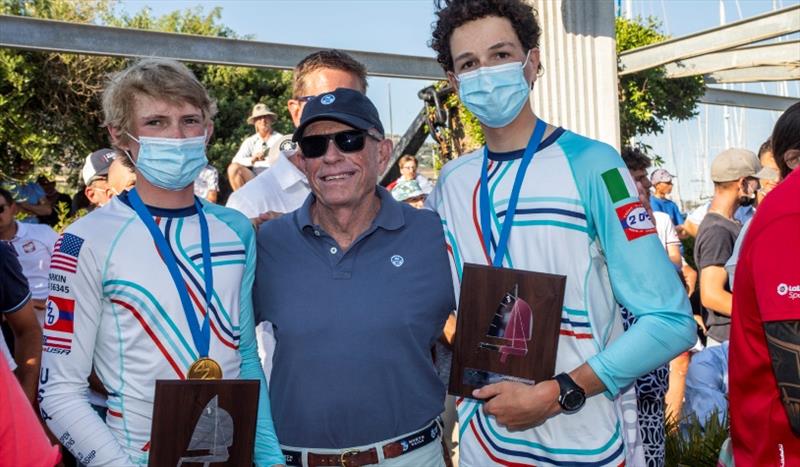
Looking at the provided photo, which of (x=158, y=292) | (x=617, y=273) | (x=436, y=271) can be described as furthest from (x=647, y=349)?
(x=158, y=292)

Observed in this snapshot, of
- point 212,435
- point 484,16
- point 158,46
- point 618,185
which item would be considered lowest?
point 212,435

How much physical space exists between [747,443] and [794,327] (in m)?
0.52

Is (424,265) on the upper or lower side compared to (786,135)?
lower

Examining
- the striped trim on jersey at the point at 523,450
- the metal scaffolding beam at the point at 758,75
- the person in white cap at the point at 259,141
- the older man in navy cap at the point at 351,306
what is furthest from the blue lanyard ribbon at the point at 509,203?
the metal scaffolding beam at the point at 758,75

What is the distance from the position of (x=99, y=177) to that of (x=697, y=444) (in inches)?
172

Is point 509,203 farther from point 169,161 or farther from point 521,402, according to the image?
point 169,161

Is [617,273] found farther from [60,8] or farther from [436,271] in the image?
[60,8]

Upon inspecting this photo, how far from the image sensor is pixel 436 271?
115 inches

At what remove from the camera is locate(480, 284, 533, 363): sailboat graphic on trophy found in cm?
243

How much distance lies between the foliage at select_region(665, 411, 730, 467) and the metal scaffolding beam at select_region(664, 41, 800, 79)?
25.9 feet

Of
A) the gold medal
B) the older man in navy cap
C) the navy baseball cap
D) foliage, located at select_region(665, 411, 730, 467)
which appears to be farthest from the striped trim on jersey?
foliage, located at select_region(665, 411, 730, 467)

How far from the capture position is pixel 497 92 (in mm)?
2736

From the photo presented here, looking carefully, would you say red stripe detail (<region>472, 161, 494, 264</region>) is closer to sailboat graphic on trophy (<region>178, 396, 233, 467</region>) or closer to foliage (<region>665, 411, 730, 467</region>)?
sailboat graphic on trophy (<region>178, 396, 233, 467</region>)

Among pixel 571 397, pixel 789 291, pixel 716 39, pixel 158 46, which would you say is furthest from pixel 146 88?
pixel 716 39
